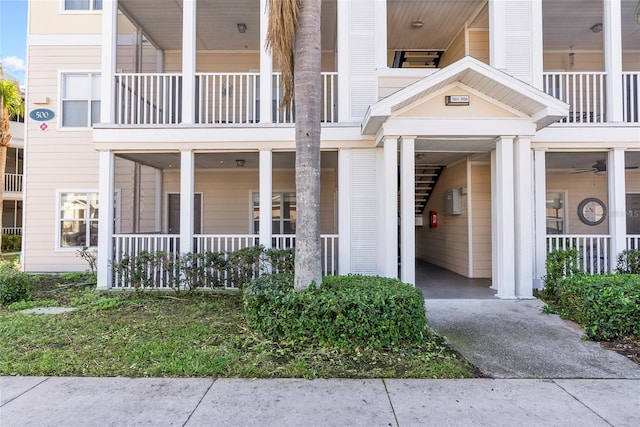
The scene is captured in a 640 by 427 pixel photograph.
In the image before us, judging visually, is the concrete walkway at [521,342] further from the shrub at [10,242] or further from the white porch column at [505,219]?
the shrub at [10,242]

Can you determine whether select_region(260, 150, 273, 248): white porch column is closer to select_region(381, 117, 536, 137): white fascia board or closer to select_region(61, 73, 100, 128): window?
select_region(381, 117, 536, 137): white fascia board

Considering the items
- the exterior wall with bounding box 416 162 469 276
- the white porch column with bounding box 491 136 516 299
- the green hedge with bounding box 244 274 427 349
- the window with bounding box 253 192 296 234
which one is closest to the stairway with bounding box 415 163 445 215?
the exterior wall with bounding box 416 162 469 276

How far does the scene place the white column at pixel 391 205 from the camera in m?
6.54

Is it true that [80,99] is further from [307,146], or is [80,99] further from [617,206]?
[617,206]

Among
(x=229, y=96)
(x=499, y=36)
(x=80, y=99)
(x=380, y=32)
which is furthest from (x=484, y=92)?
(x=80, y=99)

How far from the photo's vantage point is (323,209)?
10758mm

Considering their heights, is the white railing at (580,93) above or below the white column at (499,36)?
below

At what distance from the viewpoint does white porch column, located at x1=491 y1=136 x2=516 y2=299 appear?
652cm

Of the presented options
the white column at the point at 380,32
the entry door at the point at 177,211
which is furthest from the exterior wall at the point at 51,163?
the white column at the point at 380,32

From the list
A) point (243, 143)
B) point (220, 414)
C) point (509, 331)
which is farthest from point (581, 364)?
point (243, 143)

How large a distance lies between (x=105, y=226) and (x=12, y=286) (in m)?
1.90

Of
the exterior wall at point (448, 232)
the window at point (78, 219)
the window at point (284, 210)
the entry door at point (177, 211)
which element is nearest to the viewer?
the exterior wall at point (448, 232)

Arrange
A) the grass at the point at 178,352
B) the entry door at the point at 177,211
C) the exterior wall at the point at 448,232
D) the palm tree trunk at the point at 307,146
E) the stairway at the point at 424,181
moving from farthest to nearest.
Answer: the entry door at the point at 177,211, the stairway at the point at 424,181, the exterior wall at the point at 448,232, the palm tree trunk at the point at 307,146, the grass at the point at 178,352

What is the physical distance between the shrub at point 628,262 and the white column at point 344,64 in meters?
6.36
